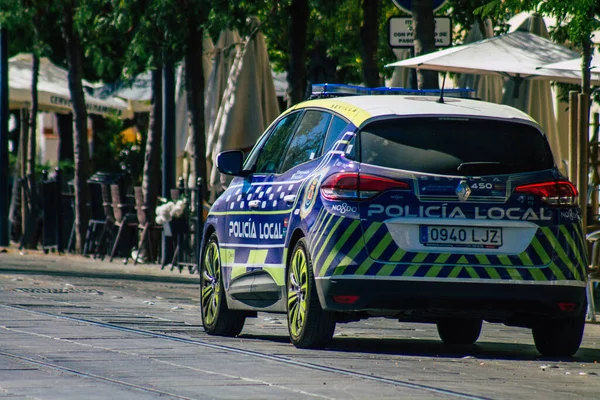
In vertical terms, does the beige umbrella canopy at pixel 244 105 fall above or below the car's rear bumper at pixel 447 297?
above

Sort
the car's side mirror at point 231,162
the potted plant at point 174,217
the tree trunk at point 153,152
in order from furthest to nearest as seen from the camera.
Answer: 1. the tree trunk at point 153,152
2. the potted plant at point 174,217
3. the car's side mirror at point 231,162

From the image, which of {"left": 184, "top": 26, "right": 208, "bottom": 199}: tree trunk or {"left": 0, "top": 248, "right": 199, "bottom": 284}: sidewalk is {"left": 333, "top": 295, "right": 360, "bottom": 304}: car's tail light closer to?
{"left": 0, "top": 248, "right": 199, "bottom": 284}: sidewalk

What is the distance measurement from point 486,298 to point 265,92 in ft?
43.9

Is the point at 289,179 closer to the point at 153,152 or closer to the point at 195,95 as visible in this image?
the point at 195,95

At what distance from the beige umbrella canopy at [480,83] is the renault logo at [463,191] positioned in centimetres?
1169

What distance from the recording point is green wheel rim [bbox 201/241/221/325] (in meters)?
11.0

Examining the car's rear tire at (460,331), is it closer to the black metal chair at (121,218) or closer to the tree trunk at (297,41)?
the tree trunk at (297,41)

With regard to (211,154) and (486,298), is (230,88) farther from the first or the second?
(486,298)

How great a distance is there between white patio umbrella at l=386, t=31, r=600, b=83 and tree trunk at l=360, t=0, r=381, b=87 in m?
2.75

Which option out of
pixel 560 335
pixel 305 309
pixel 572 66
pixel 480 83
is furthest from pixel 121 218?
pixel 560 335

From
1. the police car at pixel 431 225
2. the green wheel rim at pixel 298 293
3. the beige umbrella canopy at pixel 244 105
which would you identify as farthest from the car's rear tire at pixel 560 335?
the beige umbrella canopy at pixel 244 105

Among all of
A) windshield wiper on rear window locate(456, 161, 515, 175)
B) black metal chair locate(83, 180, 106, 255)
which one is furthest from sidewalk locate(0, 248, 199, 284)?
windshield wiper on rear window locate(456, 161, 515, 175)

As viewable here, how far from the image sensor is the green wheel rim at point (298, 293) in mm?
9367

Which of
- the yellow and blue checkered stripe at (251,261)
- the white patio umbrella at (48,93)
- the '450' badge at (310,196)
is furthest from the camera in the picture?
the white patio umbrella at (48,93)
